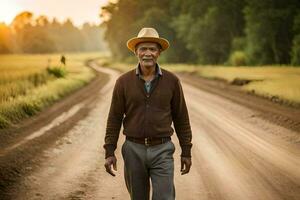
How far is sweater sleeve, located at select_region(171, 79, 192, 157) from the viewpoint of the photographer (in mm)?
4348

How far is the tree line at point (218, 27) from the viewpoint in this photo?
143 feet

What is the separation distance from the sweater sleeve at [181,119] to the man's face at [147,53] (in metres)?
0.32

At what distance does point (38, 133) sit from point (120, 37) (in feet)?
206

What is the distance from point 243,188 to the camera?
6977 mm

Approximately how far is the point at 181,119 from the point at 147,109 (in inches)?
15.2

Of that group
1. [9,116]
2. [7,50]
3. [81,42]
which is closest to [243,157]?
[9,116]

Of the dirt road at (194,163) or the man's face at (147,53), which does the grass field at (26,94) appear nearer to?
the dirt road at (194,163)

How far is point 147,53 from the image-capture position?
4270 millimetres

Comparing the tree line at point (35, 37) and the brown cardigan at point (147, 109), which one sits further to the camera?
the tree line at point (35, 37)

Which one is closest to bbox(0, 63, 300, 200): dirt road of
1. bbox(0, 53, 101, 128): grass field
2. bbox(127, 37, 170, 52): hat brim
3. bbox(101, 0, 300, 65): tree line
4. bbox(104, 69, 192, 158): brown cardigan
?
bbox(0, 53, 101, 128): grass field

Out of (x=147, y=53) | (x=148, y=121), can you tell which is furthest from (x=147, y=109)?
(x=147, y=53)

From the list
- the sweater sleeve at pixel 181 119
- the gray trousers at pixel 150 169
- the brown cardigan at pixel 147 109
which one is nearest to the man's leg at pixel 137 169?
the gray trousers at pixel 150 169

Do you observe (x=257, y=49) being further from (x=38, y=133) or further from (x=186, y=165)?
(x=186, y=165)

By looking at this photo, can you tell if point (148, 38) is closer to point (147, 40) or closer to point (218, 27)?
point (147, 40)
